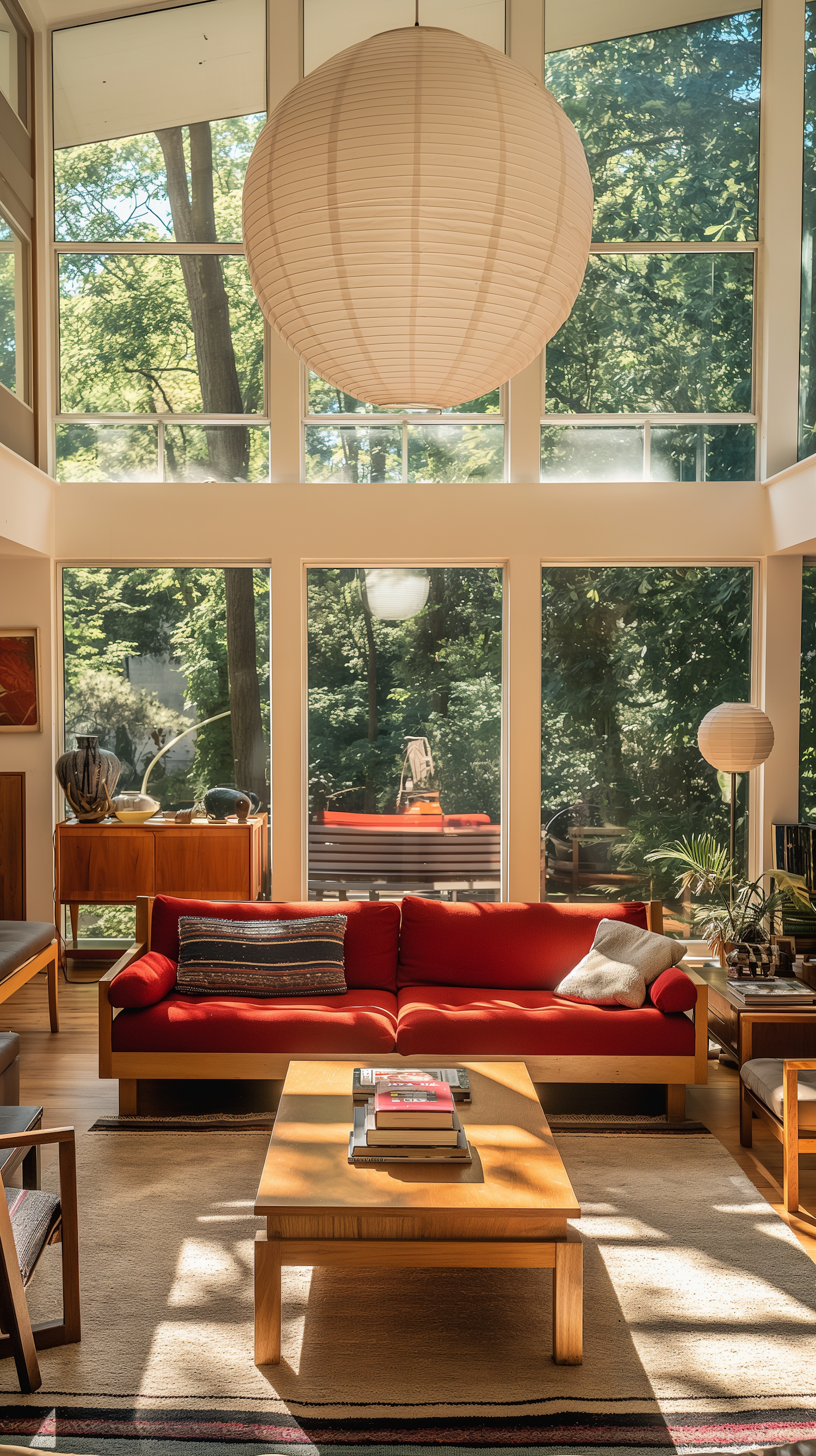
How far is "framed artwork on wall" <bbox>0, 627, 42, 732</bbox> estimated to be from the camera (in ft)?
22.2

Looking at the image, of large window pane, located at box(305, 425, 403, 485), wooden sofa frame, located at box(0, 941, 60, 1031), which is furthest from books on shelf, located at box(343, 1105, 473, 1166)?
large window pane, located at box(305, 425, 403, 485)

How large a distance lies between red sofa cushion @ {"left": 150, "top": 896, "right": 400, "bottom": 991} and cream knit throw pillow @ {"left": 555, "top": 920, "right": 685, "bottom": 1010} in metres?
0.79

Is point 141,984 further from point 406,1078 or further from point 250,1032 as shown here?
point 406,1078

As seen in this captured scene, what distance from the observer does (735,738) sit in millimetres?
5738

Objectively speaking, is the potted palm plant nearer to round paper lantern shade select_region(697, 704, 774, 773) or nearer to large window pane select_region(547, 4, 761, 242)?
round paper lantern shade select_region(697, 704, 774, 773)

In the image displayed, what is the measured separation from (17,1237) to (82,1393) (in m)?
0.43

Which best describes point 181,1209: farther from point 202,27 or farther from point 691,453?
point 202,27

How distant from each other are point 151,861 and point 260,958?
6.88ft

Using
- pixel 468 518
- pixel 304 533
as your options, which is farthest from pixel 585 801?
pixel 304 533

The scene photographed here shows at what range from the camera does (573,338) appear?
6.80 metres

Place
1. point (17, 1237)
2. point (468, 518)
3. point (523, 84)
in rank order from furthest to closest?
point (468, 518), point (17, 1237), point (523, 84)

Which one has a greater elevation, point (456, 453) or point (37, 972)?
point (456, 453)

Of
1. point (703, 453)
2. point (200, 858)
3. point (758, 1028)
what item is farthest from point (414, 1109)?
point (703, 453)

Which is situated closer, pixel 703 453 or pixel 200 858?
pixel 200 858
